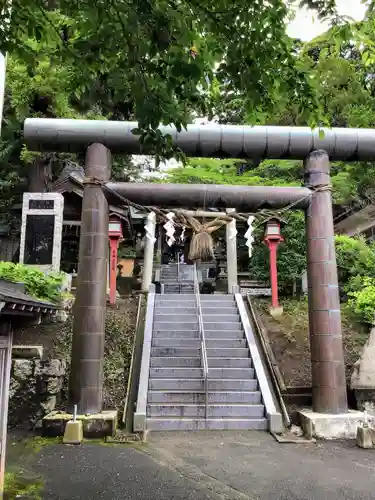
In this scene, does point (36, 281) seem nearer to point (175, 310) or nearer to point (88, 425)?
point (175, 310)

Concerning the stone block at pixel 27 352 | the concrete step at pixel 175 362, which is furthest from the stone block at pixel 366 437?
the stone block at pixel 27 352

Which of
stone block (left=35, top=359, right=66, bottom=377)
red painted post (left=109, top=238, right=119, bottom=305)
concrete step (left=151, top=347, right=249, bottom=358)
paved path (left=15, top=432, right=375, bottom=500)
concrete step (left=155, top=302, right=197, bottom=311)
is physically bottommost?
paved path (left=15, top=432, right=375, bottom=500)

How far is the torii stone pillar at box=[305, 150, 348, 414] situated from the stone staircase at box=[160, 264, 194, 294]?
10328 millimetres

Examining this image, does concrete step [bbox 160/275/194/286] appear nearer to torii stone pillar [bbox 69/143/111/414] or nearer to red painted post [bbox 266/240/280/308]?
red painted post [bbox 266/240/280/308]

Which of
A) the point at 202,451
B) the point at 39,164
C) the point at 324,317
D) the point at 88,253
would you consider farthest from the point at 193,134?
the point at 39,164

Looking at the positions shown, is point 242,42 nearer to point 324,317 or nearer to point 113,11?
point 113,11

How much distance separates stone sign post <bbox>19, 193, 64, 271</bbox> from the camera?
42.3 feet

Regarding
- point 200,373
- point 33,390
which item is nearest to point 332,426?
point 200,373

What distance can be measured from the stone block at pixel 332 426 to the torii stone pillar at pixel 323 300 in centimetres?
20

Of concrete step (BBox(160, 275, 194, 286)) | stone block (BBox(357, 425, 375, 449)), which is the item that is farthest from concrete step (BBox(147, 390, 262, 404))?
concrete step (BBox(160, 275, 194, 286))

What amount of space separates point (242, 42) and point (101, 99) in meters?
1.48

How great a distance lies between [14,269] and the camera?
11.0 m

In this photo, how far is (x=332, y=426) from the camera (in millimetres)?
7852

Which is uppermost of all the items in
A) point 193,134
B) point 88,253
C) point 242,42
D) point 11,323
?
point 193,134
